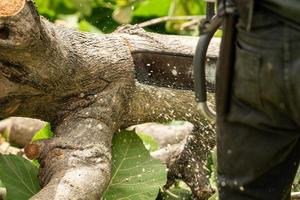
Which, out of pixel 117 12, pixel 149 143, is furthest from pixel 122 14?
pixel 149 143

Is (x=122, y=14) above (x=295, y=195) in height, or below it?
above

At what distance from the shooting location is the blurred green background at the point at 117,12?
4473mm

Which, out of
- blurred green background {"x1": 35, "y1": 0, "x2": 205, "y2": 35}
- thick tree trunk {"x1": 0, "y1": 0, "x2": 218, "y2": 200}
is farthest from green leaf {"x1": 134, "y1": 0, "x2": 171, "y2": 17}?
thick tree trunk {"x1": 0, "y1": 0, "x2": 218, "y2": 200}

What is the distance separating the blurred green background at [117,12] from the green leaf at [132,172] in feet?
3.92

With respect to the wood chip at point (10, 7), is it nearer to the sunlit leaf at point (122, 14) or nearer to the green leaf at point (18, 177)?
the green leaf at point (18, 177)

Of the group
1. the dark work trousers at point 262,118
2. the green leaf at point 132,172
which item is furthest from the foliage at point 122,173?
the dark work trousers at point 262,118

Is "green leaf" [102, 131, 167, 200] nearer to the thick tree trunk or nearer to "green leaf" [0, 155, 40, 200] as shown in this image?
the thick tree trunk

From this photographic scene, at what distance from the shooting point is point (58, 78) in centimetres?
291

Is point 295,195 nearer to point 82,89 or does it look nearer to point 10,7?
point 82,89

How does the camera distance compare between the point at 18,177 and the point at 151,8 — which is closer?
the point at 18,177

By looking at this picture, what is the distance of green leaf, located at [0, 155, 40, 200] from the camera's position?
9.76 ft

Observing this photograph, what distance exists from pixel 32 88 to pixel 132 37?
59 cm

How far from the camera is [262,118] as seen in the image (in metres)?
1.95

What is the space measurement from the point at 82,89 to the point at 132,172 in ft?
1.33
